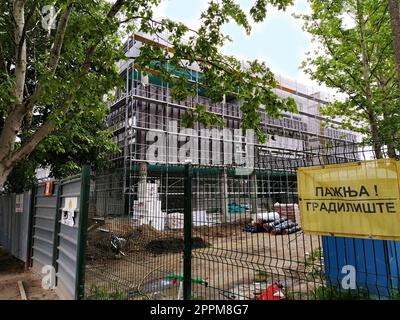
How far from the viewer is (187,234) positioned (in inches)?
144

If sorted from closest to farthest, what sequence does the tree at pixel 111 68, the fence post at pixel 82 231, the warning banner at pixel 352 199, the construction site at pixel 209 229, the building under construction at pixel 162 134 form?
the warning banner at pixel 352 199, the construction site at pixel 209 229, the fence post at pixel 82 231, the tree at pixel 111 68, the building under construction at pixel 162 134

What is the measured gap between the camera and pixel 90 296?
459 centimetres

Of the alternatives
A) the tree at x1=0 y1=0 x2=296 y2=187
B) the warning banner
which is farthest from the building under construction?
the warning banner

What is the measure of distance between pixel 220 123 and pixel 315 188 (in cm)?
296

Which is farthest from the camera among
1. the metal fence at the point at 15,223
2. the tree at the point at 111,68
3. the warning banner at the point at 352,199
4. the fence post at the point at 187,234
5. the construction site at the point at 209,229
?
the metal fence at the point at 15,223

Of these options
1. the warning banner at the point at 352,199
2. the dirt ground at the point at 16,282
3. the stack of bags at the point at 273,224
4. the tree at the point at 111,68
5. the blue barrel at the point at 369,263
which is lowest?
the dirt ground at the point at 16,282

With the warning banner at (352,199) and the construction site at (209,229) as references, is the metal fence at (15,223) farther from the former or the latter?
the warning banner at (352,199)

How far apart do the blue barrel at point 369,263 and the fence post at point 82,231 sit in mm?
3273

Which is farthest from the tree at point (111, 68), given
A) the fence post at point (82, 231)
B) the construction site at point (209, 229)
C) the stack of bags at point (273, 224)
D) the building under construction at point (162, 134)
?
the building under construction at point (162, 134)

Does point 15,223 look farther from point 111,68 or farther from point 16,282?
point 111,68

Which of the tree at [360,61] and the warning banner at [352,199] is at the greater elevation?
the tree at [360,61]

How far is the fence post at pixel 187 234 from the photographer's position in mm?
3638

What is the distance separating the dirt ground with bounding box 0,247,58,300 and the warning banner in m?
4.55
